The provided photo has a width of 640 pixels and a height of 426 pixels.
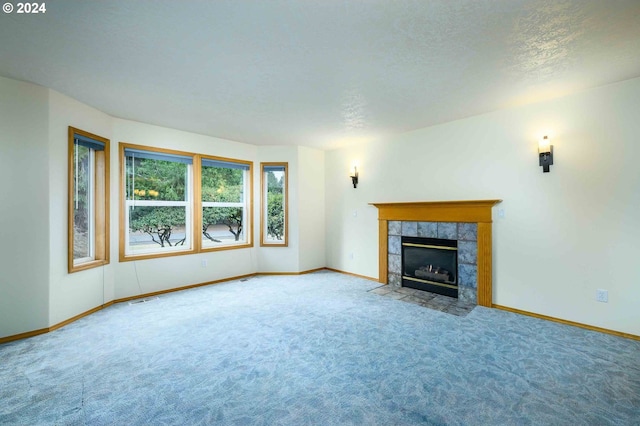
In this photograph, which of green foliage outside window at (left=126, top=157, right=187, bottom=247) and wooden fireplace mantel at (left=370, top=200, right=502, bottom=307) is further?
green foliage outside window at (left=126, top=157, right=187, bottom=247)

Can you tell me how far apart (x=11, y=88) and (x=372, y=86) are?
12.3 ft

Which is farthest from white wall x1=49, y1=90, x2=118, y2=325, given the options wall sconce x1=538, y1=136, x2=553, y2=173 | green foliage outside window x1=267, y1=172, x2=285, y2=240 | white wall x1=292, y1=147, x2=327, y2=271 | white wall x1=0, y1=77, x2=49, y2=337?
wall sconce x1=538, y1=136, x2=553, y2=173

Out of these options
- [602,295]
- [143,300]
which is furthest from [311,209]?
[602,295]

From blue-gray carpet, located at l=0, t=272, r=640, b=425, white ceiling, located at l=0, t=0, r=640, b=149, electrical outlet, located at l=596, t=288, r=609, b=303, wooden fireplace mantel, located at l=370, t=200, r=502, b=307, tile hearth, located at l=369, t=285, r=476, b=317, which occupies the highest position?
white ceiling, located at l=0, t=0, r=640, b=149

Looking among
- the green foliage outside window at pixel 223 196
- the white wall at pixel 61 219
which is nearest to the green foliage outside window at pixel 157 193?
the green foliage outside window at pixel 223 196

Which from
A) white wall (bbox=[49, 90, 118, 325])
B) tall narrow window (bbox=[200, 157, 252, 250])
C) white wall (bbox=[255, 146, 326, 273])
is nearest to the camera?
white wall (bbox=[49, 90, 118, 325])

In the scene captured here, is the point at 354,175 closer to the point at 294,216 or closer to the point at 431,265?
the point at 294,216

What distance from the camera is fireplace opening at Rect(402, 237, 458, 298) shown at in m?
4.08

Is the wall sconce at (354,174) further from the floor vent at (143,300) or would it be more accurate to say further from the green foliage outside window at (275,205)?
the floor vent at (143,300)

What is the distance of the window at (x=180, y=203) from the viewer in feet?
13.8

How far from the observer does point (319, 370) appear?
2.25 m

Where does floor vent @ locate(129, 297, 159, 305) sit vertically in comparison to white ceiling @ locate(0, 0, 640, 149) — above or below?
below

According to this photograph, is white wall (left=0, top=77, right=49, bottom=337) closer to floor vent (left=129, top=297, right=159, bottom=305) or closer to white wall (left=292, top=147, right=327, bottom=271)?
floor vent (left=129, top=297, right=159, bottom=305)

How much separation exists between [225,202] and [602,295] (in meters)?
5.44
